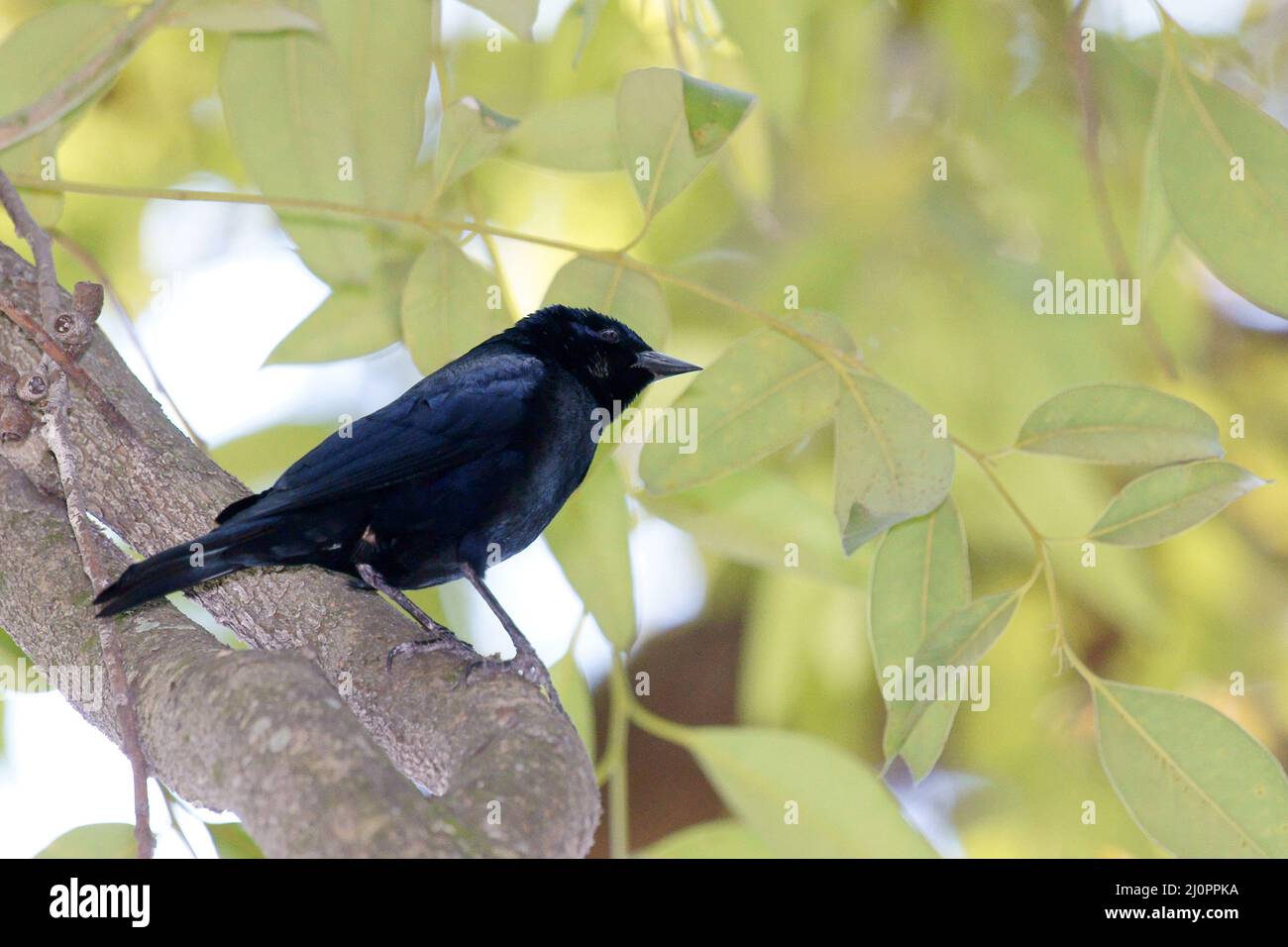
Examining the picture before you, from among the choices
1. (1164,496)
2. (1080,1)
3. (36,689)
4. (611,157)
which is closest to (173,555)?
(36,689)

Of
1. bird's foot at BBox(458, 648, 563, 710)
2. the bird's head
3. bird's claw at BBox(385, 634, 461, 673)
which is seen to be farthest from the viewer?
the bird's head

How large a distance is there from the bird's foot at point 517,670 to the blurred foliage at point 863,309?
A: 0.37ft

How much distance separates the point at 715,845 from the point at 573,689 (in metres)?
0.52

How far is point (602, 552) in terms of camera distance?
2.90 m

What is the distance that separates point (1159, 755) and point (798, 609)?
172 centimetres

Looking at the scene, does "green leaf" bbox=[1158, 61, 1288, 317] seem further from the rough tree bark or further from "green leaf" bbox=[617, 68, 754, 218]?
the rough tree bark

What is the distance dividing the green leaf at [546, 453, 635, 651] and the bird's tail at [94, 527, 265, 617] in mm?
693

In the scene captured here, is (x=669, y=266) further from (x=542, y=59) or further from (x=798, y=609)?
(x=798, y=609)

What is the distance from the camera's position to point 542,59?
405 cm

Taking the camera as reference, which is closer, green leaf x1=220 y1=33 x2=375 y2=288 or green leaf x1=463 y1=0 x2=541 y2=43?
green leaf x1=463 y1=0 x2=541 y2=43

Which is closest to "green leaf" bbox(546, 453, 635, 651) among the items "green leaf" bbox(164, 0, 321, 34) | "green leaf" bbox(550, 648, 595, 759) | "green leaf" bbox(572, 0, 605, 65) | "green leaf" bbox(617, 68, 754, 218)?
"green leaf" bbox(550, 648, 595, 759)

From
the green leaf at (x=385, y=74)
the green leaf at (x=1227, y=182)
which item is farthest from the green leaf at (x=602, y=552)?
the green leaf at (x=1227, y=182)

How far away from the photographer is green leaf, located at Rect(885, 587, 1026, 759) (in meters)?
2.42

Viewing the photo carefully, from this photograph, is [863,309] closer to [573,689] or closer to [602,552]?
[602,552]
